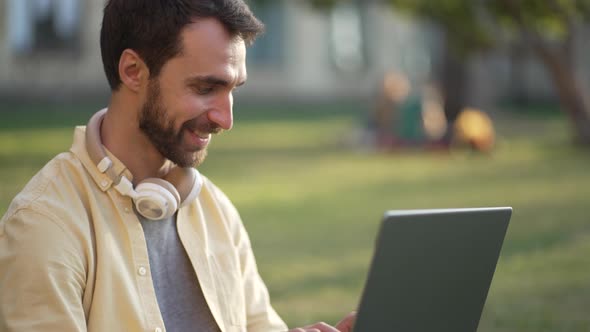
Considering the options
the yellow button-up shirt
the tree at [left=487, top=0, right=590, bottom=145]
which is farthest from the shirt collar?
the tree at [left=487, top=0, right=590, bottom=145]

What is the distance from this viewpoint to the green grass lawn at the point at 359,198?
682 cm

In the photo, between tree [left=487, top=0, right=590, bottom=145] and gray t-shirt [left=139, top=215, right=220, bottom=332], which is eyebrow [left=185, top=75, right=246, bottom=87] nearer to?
gray t-shirt [left=139, top=215, right=220, bottom=332]

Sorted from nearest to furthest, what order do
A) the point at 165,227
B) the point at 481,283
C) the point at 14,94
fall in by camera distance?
1. the point at 481,283
2. the point at 165,227
3. the point at 14,94

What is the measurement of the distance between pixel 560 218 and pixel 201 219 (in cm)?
752

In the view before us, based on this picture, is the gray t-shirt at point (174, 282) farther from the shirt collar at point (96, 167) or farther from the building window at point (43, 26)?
the building window at point (43, 26)

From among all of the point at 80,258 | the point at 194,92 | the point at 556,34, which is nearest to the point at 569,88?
the point at 556,34

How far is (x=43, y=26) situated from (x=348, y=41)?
34.2 ft

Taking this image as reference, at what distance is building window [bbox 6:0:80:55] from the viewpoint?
2725cm

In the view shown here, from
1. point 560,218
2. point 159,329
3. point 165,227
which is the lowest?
point 560,218

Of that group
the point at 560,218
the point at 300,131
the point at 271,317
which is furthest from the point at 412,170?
the point at 271,317

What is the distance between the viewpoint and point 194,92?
264 centimetres

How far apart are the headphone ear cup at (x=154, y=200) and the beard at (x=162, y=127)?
0.09 metres

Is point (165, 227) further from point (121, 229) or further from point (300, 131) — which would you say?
point (300, 131)

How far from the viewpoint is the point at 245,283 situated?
3.03 meters
